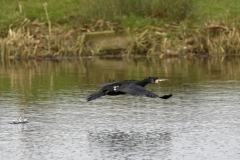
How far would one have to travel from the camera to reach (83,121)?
1589 centimetres

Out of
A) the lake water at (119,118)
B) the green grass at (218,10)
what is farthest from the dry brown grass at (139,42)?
the lake water at (119,118)

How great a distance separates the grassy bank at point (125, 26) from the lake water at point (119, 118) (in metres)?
6.62

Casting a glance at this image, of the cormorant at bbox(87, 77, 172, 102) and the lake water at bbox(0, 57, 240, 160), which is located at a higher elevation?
the cormorant at bbox(87, 77, 172, 102)

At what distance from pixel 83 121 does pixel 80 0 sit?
25.7 m

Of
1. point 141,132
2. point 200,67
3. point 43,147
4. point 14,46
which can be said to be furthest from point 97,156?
point 14,46

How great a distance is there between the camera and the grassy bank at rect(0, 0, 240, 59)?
1336 inches

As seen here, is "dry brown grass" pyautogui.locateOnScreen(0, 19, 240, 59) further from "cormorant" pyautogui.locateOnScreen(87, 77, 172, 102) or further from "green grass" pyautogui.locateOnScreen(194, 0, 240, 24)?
"cormorant" pyautogui.locateOnScreen(87, 77, 172, 102)

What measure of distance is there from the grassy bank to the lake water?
6616mm

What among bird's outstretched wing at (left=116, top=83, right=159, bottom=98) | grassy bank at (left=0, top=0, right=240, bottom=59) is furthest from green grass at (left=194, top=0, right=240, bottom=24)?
bird's outstretched wing at (left=116, top=83, right=159, bottom=98)

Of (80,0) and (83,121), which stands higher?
(80,0)

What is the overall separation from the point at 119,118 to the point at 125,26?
2126 centimetres

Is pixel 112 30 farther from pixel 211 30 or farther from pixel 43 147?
pixel 43 147

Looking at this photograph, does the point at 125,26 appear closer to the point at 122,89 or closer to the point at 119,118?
the point at 119,118

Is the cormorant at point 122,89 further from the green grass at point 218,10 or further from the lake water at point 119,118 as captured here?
the green grass at point 218,10
